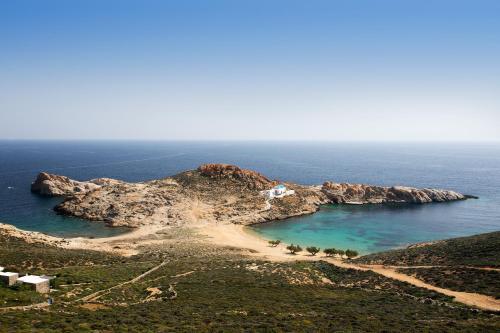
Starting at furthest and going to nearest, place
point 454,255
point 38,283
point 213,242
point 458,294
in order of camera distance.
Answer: point 213,242
point 454,255
point 458,294
point 38,283

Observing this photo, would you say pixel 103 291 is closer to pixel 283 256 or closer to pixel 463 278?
pixel 283 256

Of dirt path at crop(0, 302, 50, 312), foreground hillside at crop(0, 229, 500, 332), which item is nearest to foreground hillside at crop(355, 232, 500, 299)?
foreground hillside at crop(0, 229, 500, 332)

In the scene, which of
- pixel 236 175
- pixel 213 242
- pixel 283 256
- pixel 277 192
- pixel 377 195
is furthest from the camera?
pixel 377 195

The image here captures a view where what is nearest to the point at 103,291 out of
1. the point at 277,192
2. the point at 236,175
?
the point at 277,192

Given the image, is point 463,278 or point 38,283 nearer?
point 38,283

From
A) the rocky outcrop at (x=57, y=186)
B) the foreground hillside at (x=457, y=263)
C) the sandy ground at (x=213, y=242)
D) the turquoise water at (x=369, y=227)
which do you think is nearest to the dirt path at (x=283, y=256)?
the sandy ground at (x=213, y=242)

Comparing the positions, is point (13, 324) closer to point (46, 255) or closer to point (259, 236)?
point (46, 255)

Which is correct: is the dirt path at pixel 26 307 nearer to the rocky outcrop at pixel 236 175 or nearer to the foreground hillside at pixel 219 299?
the foreground hillside at pixel 219 299
